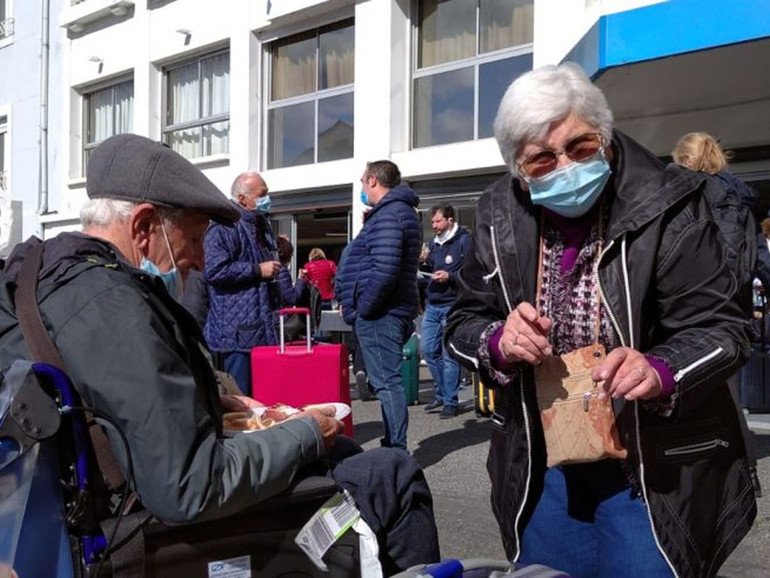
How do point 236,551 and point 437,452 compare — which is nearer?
point 236,551

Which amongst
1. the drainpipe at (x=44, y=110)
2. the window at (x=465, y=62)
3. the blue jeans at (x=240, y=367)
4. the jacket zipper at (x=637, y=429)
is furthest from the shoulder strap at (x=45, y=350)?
the drainpipe at (x=44, y=110)

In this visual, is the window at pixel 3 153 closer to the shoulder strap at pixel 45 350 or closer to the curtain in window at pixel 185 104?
the curtain in window at pixel 185 104

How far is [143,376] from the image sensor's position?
1.81 meters

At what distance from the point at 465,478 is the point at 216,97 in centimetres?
1054

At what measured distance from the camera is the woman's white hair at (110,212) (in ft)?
7.05

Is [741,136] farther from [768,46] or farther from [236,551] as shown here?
[236,551]

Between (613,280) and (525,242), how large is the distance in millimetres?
267

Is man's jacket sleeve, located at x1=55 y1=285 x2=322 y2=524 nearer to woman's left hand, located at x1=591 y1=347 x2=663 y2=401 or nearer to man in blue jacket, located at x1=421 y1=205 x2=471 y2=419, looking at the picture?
woman's left hand, located at x1=591 y1=347 x2=663 y2=401

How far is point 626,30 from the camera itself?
23.9ft

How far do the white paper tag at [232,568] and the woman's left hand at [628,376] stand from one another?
87cm

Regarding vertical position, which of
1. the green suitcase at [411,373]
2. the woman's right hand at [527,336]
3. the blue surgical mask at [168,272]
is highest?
the blue surgical mask at [168,272]

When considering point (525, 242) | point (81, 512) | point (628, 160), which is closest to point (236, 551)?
point (81, 512)

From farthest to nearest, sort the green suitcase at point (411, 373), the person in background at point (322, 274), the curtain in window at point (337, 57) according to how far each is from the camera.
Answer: the curtain in window at point (337, 57) → the person in background at point (322, 274) → the green suitcase at point (411, 373)

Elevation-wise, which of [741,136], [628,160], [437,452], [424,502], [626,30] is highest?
[626,30]
